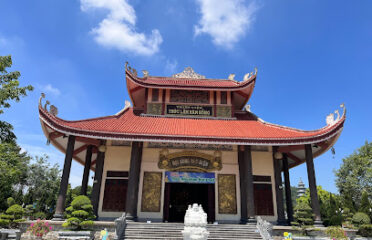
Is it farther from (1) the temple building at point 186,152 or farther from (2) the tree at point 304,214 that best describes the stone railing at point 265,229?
(2) the tree at point 304,214

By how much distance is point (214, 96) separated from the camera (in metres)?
16.9

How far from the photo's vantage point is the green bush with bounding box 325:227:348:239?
406 inches

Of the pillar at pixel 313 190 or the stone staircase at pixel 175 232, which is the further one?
the pillar at pixel 313 190

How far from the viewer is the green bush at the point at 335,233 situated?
1030cm

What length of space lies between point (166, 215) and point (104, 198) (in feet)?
11.8

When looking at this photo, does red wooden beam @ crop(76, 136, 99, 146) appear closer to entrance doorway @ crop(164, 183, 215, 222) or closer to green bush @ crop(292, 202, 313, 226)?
entrance doorway @ crop(164, 183, 215, 222)

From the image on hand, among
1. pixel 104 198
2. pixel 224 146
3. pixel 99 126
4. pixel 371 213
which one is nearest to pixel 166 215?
pixel 104 198

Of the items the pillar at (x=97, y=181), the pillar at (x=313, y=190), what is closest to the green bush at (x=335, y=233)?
the pillar at (x=313, y=190)

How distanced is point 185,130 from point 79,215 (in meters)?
6.47

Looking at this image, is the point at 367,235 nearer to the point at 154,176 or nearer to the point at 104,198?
the point at 154,176

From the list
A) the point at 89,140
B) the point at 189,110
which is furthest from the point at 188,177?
the point at 89,140

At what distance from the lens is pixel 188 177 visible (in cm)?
1412

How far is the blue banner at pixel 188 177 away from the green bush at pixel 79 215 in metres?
4.87

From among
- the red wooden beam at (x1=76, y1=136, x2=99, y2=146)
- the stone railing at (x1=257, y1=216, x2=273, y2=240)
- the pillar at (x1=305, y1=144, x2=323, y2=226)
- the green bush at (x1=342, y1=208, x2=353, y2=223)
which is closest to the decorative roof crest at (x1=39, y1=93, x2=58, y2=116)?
the red wooden beam at (x1=76, y1=136, x2=99, y2=146)
